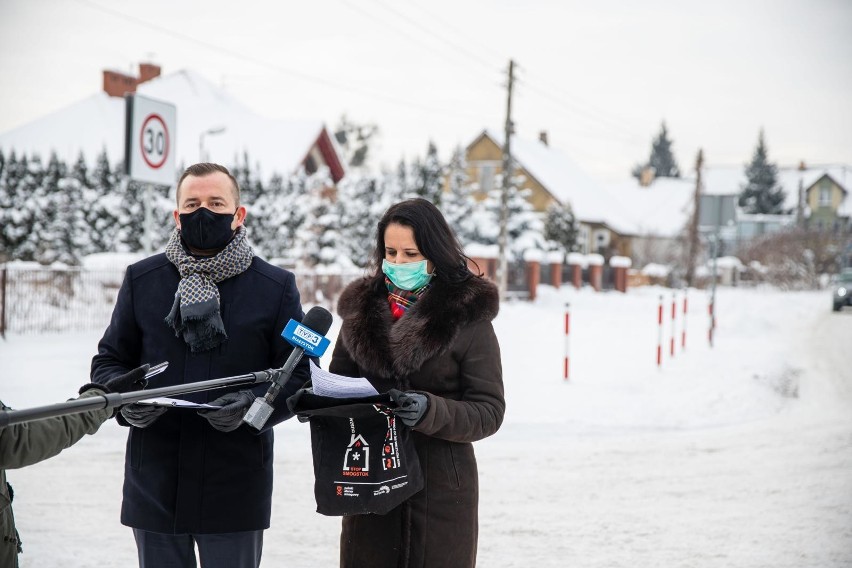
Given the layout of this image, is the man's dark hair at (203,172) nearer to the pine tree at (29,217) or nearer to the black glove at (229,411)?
the black glove at (229,411)

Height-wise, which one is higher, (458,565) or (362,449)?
(362,449)

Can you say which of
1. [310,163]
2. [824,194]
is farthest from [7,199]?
[824,194]

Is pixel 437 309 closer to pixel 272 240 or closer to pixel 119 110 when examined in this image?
pixel 272 240

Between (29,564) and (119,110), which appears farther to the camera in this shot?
(119,110)

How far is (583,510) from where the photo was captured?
6453 mm

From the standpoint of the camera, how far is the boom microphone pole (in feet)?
6.82

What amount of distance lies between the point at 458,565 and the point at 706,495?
4457 mm

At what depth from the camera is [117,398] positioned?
246 cm

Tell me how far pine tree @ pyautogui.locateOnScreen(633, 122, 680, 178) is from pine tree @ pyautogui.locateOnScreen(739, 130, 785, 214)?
4118 centimetres

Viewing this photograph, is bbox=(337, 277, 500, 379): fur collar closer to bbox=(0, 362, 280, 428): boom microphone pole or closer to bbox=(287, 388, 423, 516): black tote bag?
bbox=(287, 388, 423, 516): black tote bag

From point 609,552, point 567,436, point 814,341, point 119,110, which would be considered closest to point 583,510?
point 609,552

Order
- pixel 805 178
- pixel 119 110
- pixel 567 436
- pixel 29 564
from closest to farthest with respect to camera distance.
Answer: pixel 29 564
pixel 567 436
pixel 119 110
pixel 805 178

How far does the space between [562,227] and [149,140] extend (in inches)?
1250

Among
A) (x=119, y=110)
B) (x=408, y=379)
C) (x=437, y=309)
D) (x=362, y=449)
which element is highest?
(x=119, y=110)
